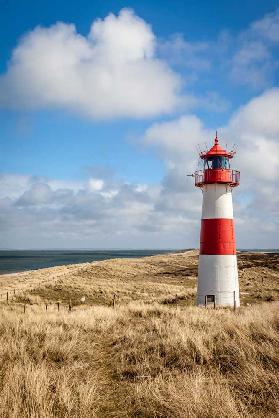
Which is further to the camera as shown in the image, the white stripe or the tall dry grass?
the white stripe

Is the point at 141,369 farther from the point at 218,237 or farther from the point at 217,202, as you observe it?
the point at 217,202

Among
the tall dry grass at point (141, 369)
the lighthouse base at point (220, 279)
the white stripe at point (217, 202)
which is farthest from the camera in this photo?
the white stripe at point (217, 202)

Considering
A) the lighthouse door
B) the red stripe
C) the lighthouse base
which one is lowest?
the lighthouse door

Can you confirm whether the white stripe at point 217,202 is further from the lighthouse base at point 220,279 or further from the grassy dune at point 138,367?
the grassy dune at point 138,367

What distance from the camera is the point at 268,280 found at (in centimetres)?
3731

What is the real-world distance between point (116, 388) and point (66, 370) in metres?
0.98

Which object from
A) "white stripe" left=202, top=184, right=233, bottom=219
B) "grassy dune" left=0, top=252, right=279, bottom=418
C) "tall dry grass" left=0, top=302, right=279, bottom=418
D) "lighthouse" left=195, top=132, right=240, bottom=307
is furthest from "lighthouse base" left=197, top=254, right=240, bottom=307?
"tall dry grass" left=0, top=302, right=279, bottom=418

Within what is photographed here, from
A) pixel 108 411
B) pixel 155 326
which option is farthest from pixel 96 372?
pixel 155 326

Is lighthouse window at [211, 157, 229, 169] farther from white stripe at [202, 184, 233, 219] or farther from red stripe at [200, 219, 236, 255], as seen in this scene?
red stripe at [200, 219, 236, 255]

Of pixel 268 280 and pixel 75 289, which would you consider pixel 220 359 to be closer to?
pixel 75 289

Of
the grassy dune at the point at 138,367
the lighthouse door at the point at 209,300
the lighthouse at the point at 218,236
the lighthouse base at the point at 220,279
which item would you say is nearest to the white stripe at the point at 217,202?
the lighthouse at the point at 218,236

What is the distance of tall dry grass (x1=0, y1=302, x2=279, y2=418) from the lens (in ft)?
17.5

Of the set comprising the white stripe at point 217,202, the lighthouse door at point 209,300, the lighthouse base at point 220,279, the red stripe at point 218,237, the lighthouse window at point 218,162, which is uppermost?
the lighthouse window at point 218,162

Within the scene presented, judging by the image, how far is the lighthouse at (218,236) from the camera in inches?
672
